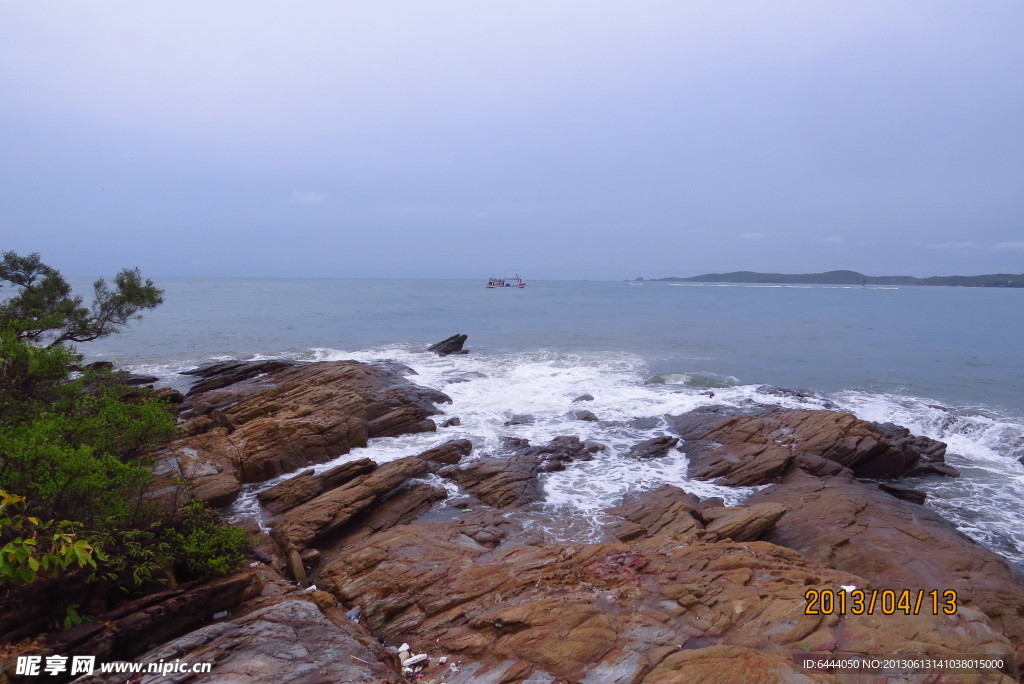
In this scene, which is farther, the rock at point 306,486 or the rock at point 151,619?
the rock at point 306,486

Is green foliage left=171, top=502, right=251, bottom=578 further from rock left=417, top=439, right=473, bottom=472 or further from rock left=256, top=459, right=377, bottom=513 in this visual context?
rock left=417, top=439, right=473, bottom=472

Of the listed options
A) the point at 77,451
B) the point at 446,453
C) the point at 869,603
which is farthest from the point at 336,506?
the point at 869,603

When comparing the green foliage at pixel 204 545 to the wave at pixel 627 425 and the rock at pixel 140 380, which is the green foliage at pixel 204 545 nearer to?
the wave at pixel 627 425

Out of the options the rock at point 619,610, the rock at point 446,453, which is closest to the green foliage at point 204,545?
the rock at point 619,610

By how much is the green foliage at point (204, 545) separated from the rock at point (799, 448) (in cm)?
1316

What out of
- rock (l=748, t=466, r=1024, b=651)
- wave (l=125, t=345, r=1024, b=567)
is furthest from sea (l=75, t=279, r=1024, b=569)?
rock (l=748, t=466, r=1024, b=651)

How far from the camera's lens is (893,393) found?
27125mm

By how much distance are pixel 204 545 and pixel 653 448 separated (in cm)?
1415

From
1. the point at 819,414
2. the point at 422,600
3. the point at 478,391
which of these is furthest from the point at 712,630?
the point at 478,391

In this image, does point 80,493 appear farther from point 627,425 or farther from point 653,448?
point 627,425

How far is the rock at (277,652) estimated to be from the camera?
6.16 metres

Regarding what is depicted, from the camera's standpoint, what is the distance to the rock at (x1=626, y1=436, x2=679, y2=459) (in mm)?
17781

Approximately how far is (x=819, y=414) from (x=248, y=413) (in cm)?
2105

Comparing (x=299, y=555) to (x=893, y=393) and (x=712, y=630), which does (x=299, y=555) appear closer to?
(x=712, y=630)
